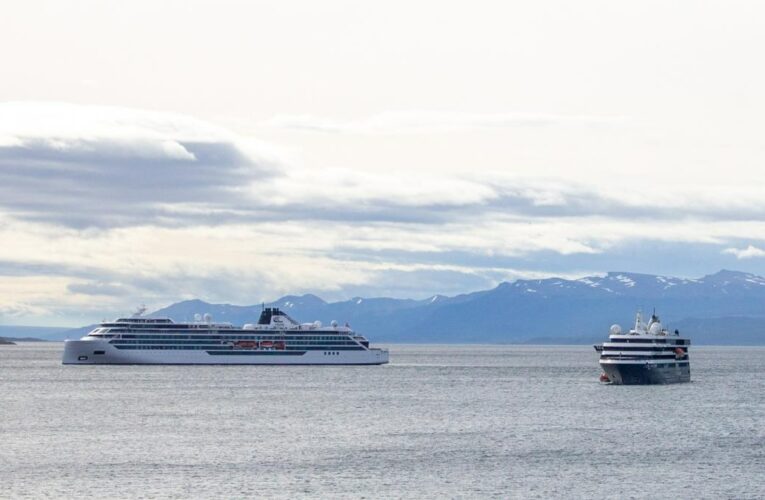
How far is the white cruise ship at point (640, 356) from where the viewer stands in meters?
154

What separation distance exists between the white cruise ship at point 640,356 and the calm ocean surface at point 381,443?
190cm

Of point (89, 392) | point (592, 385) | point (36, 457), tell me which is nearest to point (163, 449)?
point (36, 457)

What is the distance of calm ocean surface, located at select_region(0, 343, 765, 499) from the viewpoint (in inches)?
2921

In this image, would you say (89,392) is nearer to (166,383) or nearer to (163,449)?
(166,383)

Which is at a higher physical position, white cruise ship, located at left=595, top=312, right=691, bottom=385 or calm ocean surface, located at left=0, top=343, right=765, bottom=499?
white cruise ship, located at left=595, top=312, right=691, bottom=385

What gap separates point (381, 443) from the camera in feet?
316

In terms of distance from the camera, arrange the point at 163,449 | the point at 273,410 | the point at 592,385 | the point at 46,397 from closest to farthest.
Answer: the point at 163,449 → the point at 273,410 → the point at 46,397 → the point at 592,385

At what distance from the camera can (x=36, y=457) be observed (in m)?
87.0

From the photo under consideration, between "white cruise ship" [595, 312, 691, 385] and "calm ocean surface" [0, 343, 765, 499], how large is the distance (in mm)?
1902

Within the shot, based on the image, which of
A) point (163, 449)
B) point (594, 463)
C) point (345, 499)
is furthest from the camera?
point (163, 449)

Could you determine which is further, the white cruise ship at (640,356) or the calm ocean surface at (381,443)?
the white cruise ship at (640,356)

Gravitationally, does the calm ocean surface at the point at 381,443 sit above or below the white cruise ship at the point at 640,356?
below

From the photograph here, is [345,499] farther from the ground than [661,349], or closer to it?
closer to it

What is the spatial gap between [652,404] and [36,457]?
6712cm
